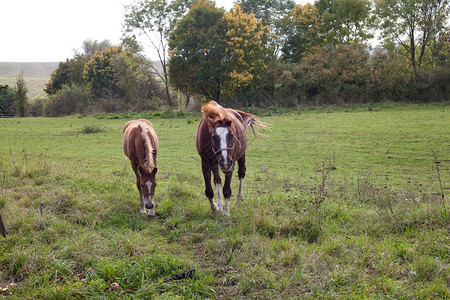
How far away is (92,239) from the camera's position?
15.7ft

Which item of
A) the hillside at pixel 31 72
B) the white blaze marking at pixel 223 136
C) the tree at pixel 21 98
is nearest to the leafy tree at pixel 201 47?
the tree at pixel 21 98

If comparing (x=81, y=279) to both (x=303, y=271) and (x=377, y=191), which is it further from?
(x=377, y=191)

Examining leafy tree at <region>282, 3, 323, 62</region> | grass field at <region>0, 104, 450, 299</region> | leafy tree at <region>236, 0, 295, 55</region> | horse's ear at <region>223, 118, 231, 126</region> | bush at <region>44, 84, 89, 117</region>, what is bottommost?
grass field at <region>0, 104, 450, 299</region>

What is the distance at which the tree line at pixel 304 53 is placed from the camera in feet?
94.8

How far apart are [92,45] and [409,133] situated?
65.4 m

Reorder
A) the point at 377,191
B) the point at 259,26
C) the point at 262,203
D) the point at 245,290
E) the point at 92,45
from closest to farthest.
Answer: the point at 245,290 → the point at 262,203 → the point at 377,191 → the point at 259,26 → the point at 92,45

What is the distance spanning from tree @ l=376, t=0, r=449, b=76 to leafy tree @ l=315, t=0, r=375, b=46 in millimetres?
2762

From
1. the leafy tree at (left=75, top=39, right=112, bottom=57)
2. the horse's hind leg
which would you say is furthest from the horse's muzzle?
the leafy tree at (left=75, top=39, right=112, bottom=57)

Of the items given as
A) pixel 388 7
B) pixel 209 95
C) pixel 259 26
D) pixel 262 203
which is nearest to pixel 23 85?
pixel 209 95

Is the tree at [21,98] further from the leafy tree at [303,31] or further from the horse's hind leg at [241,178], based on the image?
the horse's hind leg at [241,178]

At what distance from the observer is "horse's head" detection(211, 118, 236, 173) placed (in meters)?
5.68

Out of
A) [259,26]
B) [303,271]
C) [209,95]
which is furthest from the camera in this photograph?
[209,95]

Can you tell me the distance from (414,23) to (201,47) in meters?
19.4

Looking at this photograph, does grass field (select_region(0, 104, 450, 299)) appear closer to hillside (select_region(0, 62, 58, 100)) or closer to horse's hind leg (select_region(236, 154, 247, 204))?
horse's hind leg (select_region(236, 154, 247, 204))
